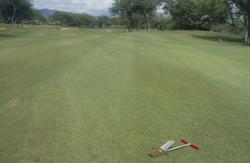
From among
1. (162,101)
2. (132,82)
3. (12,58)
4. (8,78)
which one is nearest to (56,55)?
(12,58)

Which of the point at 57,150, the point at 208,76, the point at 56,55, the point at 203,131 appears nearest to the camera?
the point at 57,150

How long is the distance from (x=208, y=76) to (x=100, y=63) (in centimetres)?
350

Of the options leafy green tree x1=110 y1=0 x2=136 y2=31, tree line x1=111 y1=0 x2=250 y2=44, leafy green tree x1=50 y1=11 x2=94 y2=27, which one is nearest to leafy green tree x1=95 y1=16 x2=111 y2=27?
leafy green tree x1=50 y1=11 x2=94 y2=27

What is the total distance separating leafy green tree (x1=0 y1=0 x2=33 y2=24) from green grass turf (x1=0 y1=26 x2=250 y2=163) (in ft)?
211

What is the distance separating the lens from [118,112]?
5.46 metres

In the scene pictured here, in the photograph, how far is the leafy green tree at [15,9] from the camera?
223 feet

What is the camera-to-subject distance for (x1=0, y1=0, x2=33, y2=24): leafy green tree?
68.1 meters

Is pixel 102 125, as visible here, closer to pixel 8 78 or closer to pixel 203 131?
pixel 203 131

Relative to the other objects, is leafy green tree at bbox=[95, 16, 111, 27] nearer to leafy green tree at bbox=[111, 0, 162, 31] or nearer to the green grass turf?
leafy green tree at bbox=[111, 0, 162, 31]

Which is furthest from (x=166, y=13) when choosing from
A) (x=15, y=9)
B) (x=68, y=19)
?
(x=68, y=19)

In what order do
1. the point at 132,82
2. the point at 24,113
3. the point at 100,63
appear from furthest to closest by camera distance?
the point at 100,63 → the point at 132,82 → the point at 24,113

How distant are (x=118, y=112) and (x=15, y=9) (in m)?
71.4

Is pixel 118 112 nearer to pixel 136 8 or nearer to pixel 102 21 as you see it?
pixel 136 8

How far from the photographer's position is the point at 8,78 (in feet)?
26.1
